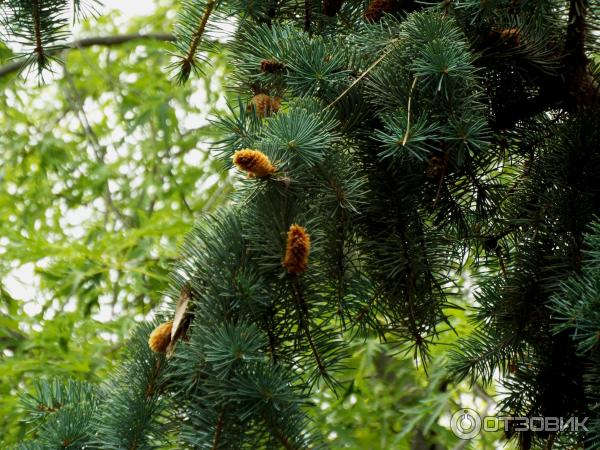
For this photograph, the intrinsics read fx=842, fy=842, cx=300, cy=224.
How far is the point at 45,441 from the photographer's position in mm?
940

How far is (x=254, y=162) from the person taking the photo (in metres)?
0.86

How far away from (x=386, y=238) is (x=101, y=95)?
3.67 m

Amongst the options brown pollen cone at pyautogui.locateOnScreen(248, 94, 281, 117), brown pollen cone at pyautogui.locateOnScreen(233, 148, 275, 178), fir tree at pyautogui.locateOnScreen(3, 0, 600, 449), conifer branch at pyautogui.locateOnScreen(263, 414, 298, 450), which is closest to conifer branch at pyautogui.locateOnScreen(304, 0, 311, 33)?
fir tree at pyautogui.locateOnScreen(3, 0, 600, 449)

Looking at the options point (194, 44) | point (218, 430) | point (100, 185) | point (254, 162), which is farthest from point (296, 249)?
point (100, 185)

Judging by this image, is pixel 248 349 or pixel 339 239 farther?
pixel 339 239

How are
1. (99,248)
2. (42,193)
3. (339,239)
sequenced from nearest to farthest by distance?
1. (339,239)
2. (99,248)
3. (42,193)

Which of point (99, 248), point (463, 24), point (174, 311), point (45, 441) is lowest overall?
point (45, 441)

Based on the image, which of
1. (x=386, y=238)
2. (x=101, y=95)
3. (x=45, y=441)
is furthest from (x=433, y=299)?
(x=101, y=95)

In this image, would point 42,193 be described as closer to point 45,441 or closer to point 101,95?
point 101,95

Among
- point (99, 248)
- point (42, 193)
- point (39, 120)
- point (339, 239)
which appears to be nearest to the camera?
point (339, 239)

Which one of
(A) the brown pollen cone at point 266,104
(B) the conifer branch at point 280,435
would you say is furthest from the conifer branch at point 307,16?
(B) the conifer branch at point 280,435

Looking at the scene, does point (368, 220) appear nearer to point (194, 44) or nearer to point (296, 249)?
point (296, 249)

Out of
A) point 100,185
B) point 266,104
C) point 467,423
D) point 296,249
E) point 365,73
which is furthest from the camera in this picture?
point 100,185

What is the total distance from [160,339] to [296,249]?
21 cm
